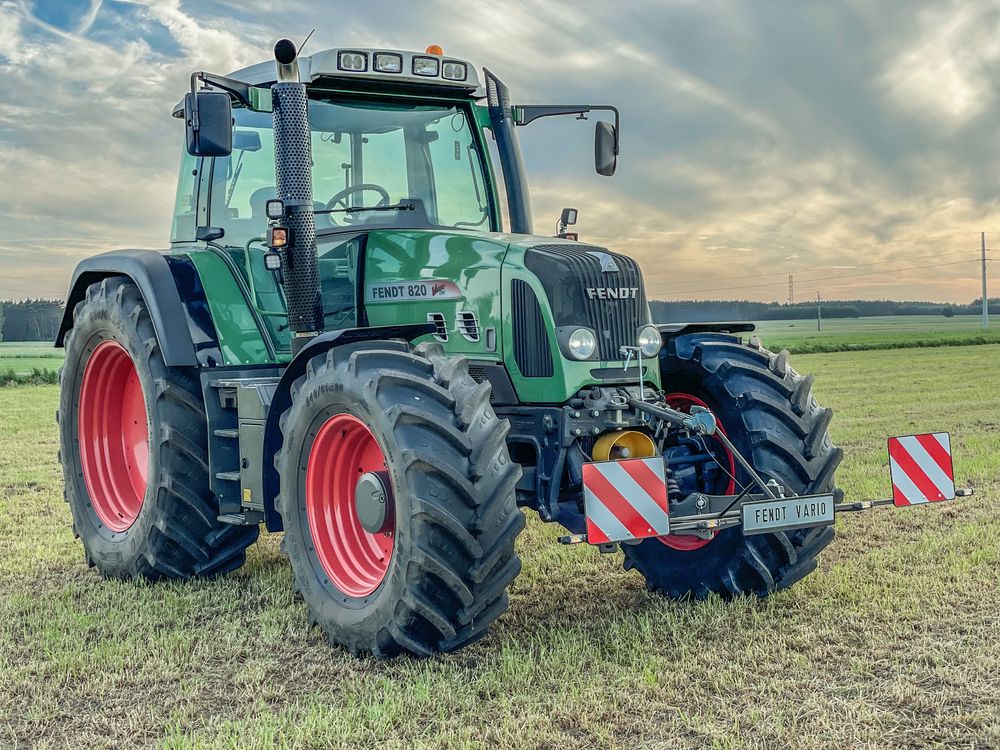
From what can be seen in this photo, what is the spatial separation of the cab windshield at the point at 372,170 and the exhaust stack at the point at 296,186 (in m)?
0.38

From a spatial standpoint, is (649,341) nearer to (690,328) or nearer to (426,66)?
(690,328)

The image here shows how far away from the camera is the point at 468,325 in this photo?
5.59 meters

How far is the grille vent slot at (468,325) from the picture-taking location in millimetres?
5555

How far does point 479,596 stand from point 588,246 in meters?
2.10

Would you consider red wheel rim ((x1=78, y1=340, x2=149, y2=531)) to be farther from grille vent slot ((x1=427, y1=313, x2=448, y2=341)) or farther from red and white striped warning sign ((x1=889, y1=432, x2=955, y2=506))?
red and white striped warning sign ((x1=889, y1=432, x2=955, y2=506))

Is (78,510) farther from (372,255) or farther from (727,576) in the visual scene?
(727,576)

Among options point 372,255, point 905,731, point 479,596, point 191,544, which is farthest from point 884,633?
point 191,544

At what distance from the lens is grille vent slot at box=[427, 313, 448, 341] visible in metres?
5.67

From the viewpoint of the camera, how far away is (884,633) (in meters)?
5.13

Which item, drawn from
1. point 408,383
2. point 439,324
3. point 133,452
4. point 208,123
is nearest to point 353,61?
point 208,123

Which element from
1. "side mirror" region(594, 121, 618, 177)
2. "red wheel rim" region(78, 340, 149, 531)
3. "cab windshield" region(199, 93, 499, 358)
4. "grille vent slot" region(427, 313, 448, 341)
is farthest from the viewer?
"red wheel rim" region(78, 340, 149, 531)

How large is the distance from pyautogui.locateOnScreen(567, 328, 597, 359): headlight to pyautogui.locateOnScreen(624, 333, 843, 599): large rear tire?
91 centimetres

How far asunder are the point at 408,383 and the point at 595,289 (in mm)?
1283

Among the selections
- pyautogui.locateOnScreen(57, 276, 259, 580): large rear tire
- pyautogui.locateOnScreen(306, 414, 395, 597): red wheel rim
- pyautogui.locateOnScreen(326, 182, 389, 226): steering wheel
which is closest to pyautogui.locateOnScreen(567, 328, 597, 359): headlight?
pyautogui.locateOnScreen(306, 414, 395, 597): red wheel rim
